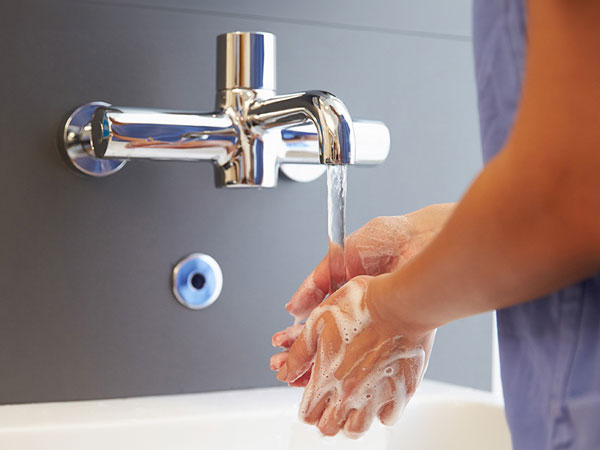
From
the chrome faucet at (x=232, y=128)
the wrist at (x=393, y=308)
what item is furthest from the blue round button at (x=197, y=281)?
the wrist at (x=393, y=308)

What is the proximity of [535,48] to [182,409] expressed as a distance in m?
0.53

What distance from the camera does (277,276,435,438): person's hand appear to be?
50 cm

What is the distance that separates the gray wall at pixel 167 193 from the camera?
0.74 m

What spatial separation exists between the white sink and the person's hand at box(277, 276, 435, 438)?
0.69 ft

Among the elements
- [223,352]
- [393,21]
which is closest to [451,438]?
Result: [223,352]

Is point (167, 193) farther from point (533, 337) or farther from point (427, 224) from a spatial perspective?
point (533, 337)

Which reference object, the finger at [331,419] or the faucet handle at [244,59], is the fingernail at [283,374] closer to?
the finger at [331,419]

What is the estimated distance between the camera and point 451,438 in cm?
80

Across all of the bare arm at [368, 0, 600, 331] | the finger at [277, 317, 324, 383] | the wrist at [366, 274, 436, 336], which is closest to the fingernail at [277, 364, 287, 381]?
the finger at [277, 317, 324, 383]

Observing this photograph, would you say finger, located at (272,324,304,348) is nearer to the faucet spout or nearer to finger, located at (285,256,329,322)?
finger, located at (285,256,329,322)

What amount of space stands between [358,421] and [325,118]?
225 millimetres

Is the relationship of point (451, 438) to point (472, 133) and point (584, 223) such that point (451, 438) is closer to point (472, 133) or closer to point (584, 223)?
point (472, 133)

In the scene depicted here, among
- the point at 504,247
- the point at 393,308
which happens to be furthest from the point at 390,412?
the point at 504,247

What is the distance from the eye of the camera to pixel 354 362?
1.68 ft
